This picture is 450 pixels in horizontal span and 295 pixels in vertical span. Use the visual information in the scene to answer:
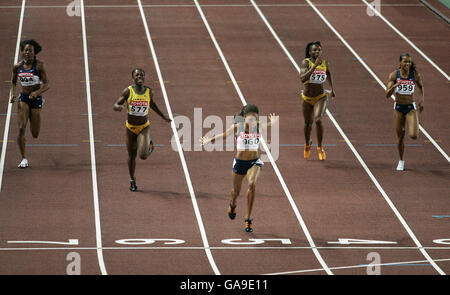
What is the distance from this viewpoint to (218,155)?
18281 millimetres

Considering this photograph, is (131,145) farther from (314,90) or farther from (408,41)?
(408,41)

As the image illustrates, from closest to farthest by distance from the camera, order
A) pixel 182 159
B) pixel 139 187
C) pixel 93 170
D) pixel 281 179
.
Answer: pixel 139 187 < pixel 281 179 < pixel 93 170 < pixel 182 159

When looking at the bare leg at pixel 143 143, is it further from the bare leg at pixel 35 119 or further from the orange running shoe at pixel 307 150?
the orange running shoe at pixel 307 150

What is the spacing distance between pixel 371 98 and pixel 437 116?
161 centimetres

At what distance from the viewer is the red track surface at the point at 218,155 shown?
1391cm

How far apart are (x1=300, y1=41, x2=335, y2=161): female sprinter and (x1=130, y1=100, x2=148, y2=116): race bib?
3.14 meters

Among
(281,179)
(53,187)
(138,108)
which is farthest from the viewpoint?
(281,179)

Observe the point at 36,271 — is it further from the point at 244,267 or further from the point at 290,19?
the point at 290,19

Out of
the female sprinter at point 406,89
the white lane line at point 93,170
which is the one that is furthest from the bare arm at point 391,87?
the white lane line at point 93,170

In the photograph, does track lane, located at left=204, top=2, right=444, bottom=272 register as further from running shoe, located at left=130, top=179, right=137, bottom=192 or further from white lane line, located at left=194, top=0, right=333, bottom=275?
running shoe, located at left=130, top=179, right=137, bottom=192

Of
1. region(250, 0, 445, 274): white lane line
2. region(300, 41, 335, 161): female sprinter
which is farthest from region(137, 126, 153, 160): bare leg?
region(250, 0, 445, 274): white lane line

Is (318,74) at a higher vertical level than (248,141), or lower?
higher

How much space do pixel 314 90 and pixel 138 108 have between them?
3.55 metres

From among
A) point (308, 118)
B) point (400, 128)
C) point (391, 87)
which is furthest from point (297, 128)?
point (391, 87)
